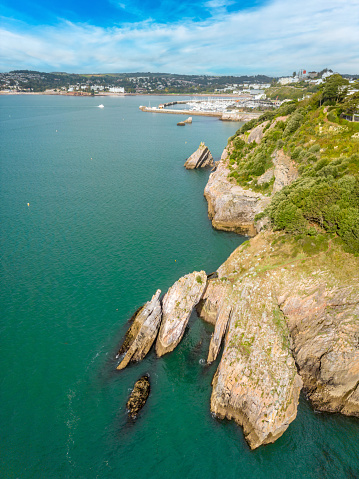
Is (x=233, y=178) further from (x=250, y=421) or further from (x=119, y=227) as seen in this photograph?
(x=250, y=421)

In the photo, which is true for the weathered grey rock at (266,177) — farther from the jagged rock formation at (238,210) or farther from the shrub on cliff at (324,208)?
the shrub on cliff at (324,208)

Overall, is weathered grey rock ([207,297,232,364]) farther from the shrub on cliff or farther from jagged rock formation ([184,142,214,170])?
jagged rock formation ([184,142,214,170])

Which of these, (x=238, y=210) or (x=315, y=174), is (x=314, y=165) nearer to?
(x=315, y=174)

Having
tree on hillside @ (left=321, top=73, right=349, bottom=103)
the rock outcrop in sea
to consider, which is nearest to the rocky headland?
the rock outcrop in sea

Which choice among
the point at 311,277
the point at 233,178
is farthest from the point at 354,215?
the point at 233,178

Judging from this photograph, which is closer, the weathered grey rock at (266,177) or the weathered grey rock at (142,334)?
the weathered grey rock at (142,334)

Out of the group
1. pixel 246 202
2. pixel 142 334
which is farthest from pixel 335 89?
pixel 142 334

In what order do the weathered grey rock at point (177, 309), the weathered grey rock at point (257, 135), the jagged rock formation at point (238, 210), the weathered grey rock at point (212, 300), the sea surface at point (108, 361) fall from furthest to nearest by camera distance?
the weathered grey rock at point (257, 135) → the jagged rock formation at point (238, 210) → the weathered grey rock at point (212, 300) → the weathered grey rock at point (177, 309) → the sea surface at point (108, 361)

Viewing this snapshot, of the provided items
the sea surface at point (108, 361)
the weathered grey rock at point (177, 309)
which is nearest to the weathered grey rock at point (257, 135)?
the sea surface at point (108, 361)
